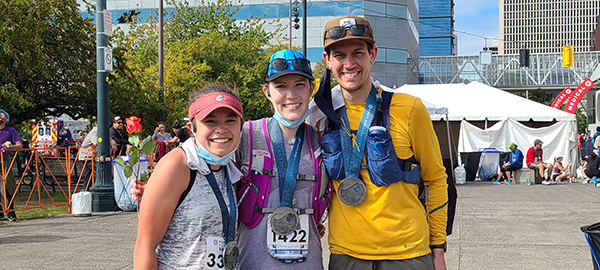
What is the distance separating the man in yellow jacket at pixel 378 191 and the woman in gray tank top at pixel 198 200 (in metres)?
0.51

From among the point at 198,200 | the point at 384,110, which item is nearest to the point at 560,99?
the point at 384,110

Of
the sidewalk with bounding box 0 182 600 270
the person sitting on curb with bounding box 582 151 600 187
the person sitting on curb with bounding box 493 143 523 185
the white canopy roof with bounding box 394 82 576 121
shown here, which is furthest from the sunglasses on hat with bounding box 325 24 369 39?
the white canopy roof with bounding box 394 82 576 121

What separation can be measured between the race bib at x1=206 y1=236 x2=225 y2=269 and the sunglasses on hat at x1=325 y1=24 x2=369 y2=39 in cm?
109

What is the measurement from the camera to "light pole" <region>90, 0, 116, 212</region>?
430 inches

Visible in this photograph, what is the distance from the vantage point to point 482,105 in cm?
2147

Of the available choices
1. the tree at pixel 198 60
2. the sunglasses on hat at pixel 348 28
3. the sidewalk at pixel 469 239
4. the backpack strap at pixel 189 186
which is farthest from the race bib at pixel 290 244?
the tree at pixel 198 60

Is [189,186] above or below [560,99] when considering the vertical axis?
below

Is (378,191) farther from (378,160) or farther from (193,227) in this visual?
(193,227)

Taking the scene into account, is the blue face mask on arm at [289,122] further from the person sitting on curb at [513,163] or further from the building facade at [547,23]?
the building facade at [547,23]

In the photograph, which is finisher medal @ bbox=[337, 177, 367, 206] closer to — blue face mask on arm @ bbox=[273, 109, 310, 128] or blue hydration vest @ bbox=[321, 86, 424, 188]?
blue hydration vest @ bbox=[321, 86, 424, 188]

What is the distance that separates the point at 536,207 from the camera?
11977 mm

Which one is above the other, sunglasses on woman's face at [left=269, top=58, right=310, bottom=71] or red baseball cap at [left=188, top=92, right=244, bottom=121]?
sunglasses on woman's face at [left=269, top=58, right=310, bottom=71]

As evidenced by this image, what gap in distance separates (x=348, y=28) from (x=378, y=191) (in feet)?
2.53

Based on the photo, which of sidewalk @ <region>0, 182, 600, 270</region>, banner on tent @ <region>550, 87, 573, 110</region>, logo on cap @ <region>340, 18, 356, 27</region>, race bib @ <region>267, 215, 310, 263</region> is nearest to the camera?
race bib @ <region>267, 215, 310, 263</region>
